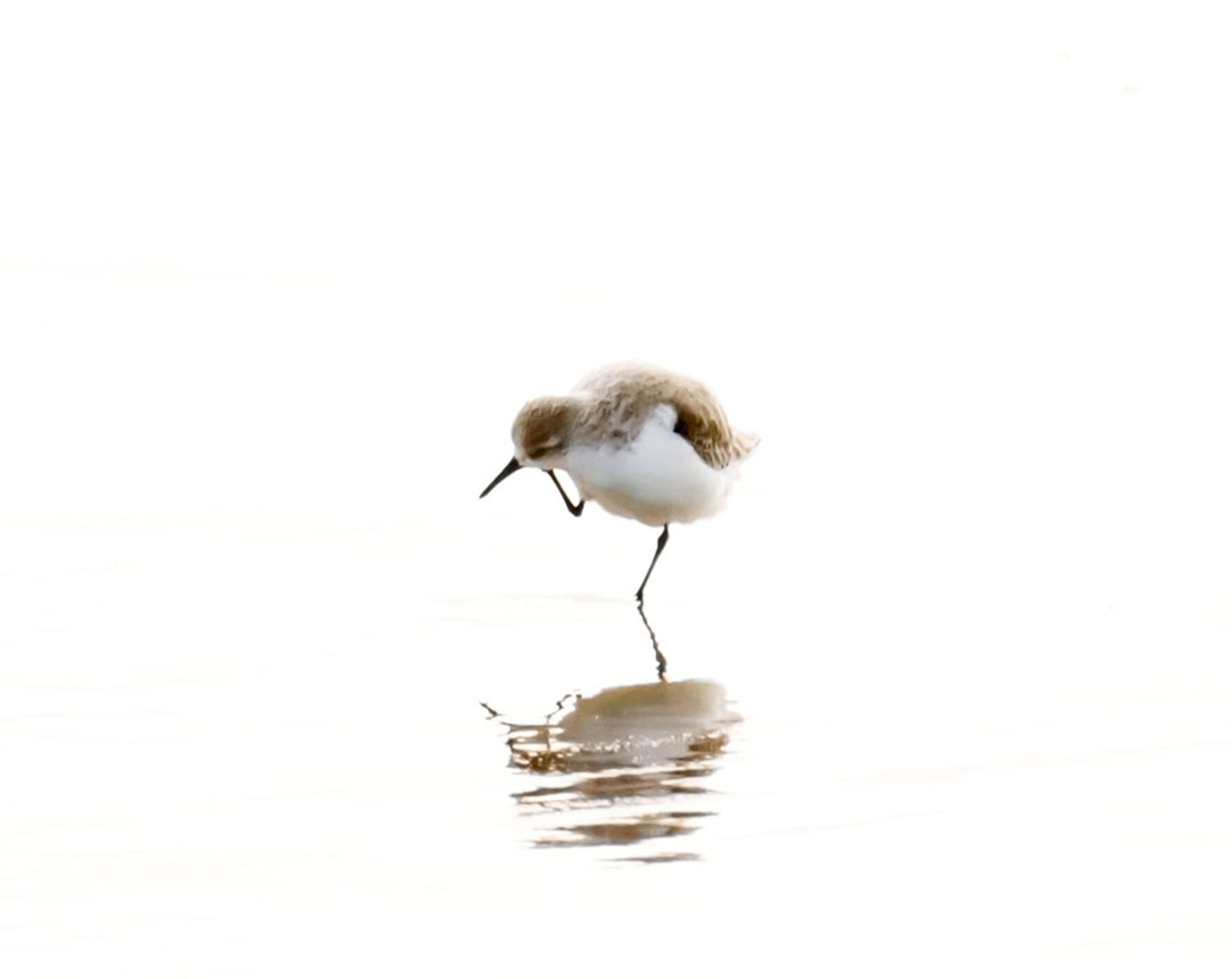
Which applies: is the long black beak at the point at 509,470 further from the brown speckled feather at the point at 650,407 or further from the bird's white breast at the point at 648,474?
the brown speckled feather at the point at 650,407

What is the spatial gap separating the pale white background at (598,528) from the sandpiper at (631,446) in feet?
0.88

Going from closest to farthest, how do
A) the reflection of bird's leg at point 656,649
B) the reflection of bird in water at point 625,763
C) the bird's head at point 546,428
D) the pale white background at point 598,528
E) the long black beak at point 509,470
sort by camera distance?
1. the pale white background at point 598,528
2. the reflection of bird in water at point 625,763
3. the reflection of bird's leg at point 656,649
4. the bird's head at point 546,428
5. the long black beak at point 509,470

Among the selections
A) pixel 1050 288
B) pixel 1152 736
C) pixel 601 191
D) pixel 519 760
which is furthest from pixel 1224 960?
pixel 601 191

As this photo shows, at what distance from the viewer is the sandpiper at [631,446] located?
277 inches

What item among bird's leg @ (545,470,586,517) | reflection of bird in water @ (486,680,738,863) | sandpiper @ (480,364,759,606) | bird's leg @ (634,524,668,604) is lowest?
reflection of bird in water @ (486,680,738,863)

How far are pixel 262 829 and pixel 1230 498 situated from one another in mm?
3691

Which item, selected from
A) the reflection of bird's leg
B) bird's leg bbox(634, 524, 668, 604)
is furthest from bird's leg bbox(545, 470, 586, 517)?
the reflection of bird's leg

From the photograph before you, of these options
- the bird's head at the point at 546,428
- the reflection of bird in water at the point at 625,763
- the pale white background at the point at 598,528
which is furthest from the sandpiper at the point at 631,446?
the reflection of bird in water at the point at 625,763

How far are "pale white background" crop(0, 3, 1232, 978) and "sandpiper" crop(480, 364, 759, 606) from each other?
10.5 inches

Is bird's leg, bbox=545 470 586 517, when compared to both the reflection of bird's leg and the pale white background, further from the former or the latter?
the reflection of bird's leg

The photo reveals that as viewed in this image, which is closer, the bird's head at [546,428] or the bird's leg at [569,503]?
the bird's head at [546,428]

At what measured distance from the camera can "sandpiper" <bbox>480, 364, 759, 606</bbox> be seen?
7027mm

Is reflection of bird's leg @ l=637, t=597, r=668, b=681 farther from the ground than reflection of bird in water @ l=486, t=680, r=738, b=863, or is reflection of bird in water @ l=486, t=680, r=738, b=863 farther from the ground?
reflection of bird's leg @ l=637, t=597, r=668, b=681

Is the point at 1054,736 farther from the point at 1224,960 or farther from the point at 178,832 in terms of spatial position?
the point at 178,832
